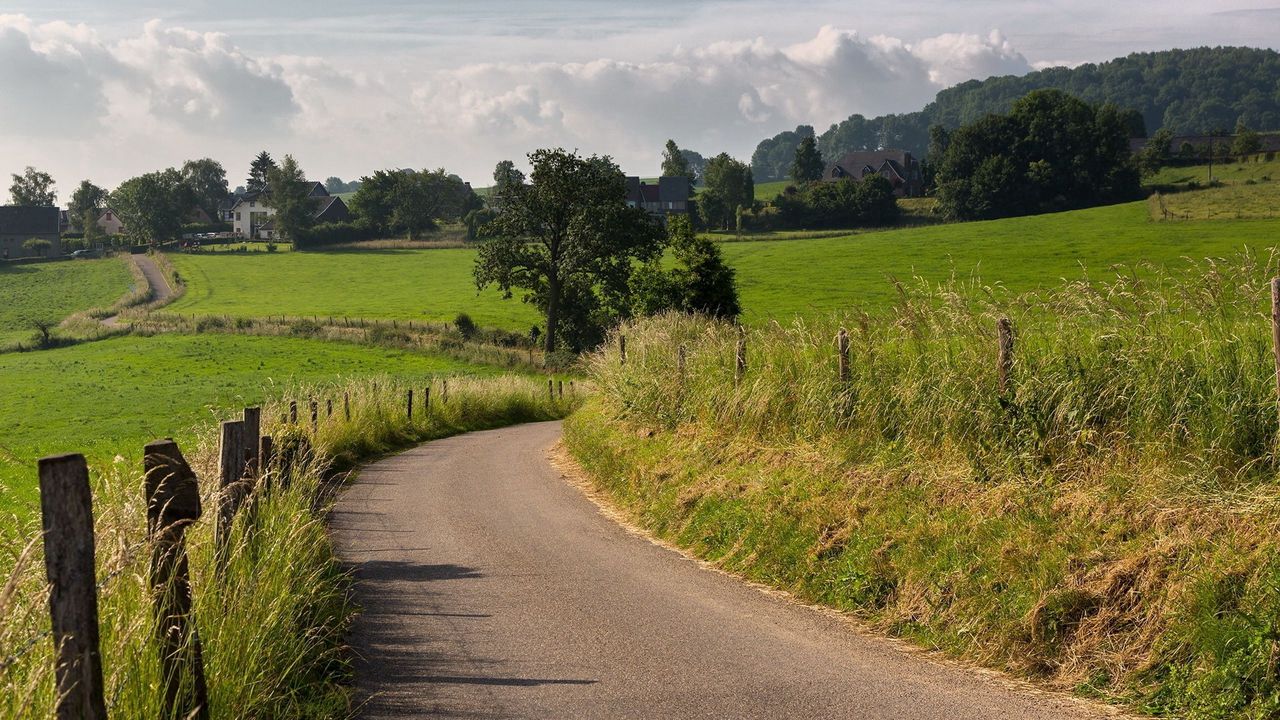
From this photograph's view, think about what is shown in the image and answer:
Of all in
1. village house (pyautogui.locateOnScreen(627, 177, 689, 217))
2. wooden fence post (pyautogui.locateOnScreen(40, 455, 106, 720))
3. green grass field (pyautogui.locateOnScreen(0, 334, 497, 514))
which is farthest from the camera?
village house (pyautogui.locateOnScreen(627, 177, 689, 217))

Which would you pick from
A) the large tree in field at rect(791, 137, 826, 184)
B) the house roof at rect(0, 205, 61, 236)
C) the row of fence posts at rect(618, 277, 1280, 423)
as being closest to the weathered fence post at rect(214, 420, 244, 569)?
the row of fence posts at rect(618, 277, 1280, 423)

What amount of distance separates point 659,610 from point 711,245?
31.5 meters

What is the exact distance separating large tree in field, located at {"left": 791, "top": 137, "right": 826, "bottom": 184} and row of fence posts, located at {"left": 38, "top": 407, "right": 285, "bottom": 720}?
128 metres

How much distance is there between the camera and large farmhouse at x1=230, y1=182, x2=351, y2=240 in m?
142

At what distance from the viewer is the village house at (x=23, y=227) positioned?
12988 centimetres

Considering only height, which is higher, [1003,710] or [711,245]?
[711,245]

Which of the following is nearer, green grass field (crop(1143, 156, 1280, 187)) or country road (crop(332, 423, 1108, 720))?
country road (crop(332, 423, 1108, 720))

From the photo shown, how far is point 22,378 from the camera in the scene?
5072 cm

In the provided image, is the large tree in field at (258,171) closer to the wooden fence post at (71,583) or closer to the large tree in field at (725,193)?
the large tree in field at (725,193)

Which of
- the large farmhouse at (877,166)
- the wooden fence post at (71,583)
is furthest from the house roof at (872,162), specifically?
the wooden fence post at (71,583)

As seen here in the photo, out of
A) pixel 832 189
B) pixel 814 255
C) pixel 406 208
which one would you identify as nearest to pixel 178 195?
pixel 406 208

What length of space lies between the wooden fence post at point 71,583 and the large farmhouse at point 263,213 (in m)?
134

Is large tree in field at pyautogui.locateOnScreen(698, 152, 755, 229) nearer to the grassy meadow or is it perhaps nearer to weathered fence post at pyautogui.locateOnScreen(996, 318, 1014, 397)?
the grassy meadow

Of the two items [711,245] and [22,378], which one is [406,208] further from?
[711,245]
